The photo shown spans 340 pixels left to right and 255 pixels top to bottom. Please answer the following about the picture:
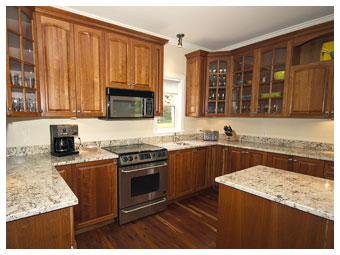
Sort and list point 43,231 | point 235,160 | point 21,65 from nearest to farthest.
→ point 43,231 → point 21,65 → point 235,160

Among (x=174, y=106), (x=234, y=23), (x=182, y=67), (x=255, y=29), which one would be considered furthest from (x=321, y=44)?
(x=174, y=106)

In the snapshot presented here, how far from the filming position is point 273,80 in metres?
3.03

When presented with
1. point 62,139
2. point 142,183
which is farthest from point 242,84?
point 62,139

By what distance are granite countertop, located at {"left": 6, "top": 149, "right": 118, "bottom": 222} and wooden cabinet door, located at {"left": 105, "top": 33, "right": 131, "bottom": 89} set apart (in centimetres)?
116

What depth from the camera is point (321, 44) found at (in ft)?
9.05

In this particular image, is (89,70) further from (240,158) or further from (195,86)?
(240,158)

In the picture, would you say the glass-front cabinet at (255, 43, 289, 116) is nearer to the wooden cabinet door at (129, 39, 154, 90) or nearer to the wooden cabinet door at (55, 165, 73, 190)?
the wooden cabinet door at (129, 39, 154, 90)

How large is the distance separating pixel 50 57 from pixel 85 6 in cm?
87

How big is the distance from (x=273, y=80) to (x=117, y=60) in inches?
96.9

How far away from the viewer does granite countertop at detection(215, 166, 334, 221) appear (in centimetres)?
107

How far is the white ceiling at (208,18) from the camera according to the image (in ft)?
8.01

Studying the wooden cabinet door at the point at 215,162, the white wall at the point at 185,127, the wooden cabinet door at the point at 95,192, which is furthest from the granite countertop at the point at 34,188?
the wooden cabinet door at the point at 215,162

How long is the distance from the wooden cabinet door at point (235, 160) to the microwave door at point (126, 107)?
1.74 m
